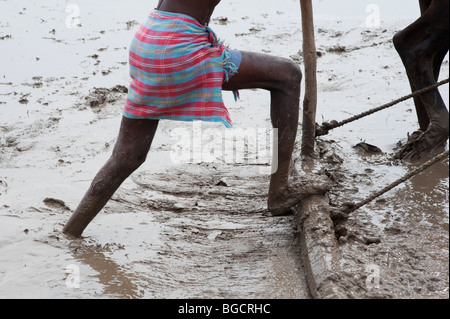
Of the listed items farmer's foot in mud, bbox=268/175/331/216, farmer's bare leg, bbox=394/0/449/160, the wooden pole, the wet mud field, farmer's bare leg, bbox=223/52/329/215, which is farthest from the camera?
the wooden pole

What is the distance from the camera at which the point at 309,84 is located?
11.7ft

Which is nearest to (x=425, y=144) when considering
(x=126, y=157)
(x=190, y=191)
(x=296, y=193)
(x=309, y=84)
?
(x=309, y=84)

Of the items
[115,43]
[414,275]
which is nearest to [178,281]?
[414,275]

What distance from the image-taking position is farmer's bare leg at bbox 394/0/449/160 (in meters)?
3.23

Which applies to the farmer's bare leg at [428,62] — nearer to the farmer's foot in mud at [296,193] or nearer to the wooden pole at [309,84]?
the wooden pole at [309,84]

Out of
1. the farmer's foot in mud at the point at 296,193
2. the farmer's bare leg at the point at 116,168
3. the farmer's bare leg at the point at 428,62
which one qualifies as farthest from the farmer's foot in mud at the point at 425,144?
the farmer's bare leg at the point at 116,168

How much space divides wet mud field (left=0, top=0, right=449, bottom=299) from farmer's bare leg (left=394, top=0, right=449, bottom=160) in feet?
0.87

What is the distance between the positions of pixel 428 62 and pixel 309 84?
2.19 ft

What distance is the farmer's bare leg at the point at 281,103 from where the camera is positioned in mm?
2848

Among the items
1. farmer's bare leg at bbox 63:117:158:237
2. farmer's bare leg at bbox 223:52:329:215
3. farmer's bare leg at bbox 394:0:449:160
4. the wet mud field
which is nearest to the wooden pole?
the wet mud field

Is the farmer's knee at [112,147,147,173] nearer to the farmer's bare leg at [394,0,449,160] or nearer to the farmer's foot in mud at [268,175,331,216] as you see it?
the farmer's foot in mud at [268,175,331,216]

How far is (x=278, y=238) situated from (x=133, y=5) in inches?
218

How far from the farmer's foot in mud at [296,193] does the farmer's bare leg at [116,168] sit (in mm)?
721
